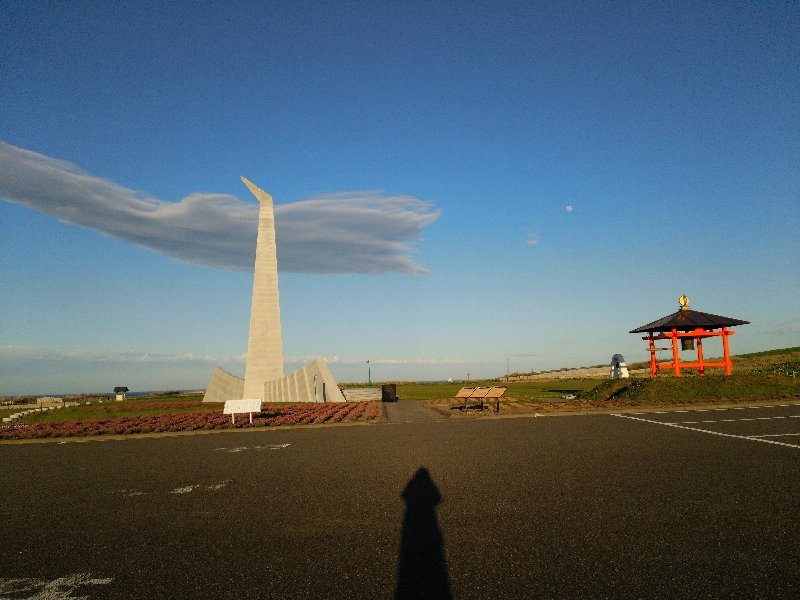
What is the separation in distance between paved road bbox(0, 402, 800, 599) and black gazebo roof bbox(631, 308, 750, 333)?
1418cm

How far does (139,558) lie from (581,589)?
4.32 m

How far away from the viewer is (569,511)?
616 centimetres

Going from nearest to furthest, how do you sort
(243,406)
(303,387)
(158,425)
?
(158,425) → (243,406) → (303,387)

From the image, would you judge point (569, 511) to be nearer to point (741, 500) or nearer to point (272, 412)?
point (741, 500)

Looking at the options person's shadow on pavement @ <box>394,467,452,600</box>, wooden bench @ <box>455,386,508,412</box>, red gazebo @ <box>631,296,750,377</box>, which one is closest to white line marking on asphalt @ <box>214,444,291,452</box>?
person's shadow on pavement @ <box>394,467,452,600</box>

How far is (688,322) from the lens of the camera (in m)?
24.5

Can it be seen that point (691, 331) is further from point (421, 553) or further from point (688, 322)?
point (421, 553)

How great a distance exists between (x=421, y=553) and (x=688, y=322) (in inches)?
953

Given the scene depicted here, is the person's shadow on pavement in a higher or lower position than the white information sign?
lower

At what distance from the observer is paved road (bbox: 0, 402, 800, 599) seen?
14.1 ft

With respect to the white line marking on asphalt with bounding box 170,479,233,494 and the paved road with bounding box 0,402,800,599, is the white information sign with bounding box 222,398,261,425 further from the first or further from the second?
the white line marking on asphalt with bounding box 170,479,233,494

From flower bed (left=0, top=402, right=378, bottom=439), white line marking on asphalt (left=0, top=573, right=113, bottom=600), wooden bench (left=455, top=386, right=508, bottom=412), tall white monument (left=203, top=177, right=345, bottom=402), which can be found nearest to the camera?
white line marking on asphalt (left=0, top=573, right=113, bottom=600)

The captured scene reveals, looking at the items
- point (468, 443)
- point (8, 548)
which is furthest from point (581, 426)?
point (8, 548)

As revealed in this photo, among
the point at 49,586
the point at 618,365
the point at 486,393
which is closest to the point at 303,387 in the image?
the point at 486,393
